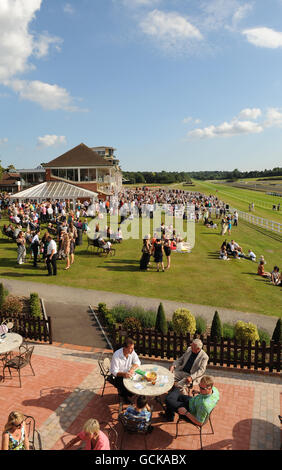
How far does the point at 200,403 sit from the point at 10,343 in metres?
4.74

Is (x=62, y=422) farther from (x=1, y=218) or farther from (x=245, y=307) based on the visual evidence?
(x=1, y=218)

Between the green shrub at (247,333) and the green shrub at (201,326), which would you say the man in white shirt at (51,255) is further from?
the green shrub at (247,333)

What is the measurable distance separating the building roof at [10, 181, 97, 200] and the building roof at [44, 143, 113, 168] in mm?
10441

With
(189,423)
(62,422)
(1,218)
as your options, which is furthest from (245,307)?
(1,218)

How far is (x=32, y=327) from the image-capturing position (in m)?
9.62

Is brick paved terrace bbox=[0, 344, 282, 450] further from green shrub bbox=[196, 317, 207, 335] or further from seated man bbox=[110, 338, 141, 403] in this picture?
green shrub bbox=[196, 317, 207, 335]

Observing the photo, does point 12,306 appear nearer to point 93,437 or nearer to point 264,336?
point 93,437

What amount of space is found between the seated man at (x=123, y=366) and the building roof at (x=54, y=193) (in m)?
29.6

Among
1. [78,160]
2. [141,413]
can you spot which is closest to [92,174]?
[78,160]
